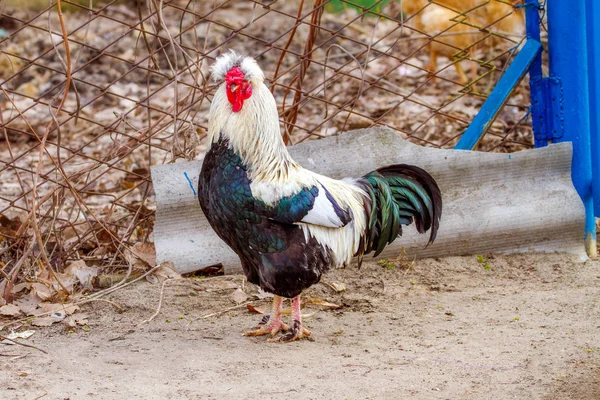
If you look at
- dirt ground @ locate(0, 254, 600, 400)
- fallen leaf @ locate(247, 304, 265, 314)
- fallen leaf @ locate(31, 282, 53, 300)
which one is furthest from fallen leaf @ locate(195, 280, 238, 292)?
fallen leaf @ locate(31, 282, 53, 300)

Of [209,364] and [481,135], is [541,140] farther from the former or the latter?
[209,364]

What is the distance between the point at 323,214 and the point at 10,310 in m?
1.64

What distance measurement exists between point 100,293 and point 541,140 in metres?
2.70

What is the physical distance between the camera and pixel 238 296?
4.29m

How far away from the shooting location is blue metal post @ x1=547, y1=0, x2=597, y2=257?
454 cm

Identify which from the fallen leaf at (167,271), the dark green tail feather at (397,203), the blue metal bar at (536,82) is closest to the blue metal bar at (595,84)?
the blue metal bar at (536,82)

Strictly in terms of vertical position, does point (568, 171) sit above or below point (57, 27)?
below

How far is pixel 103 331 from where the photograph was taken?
383 cm

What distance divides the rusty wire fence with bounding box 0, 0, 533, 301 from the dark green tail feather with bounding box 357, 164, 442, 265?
80cm

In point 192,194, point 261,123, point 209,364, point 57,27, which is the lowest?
point 209,364

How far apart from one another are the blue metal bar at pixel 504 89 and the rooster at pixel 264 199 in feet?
4.06

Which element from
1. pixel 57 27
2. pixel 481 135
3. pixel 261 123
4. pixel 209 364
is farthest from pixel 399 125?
pixel 57 27

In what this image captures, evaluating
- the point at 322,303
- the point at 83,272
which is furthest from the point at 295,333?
the point at 83,272

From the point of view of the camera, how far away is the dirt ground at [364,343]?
314 centimetres
